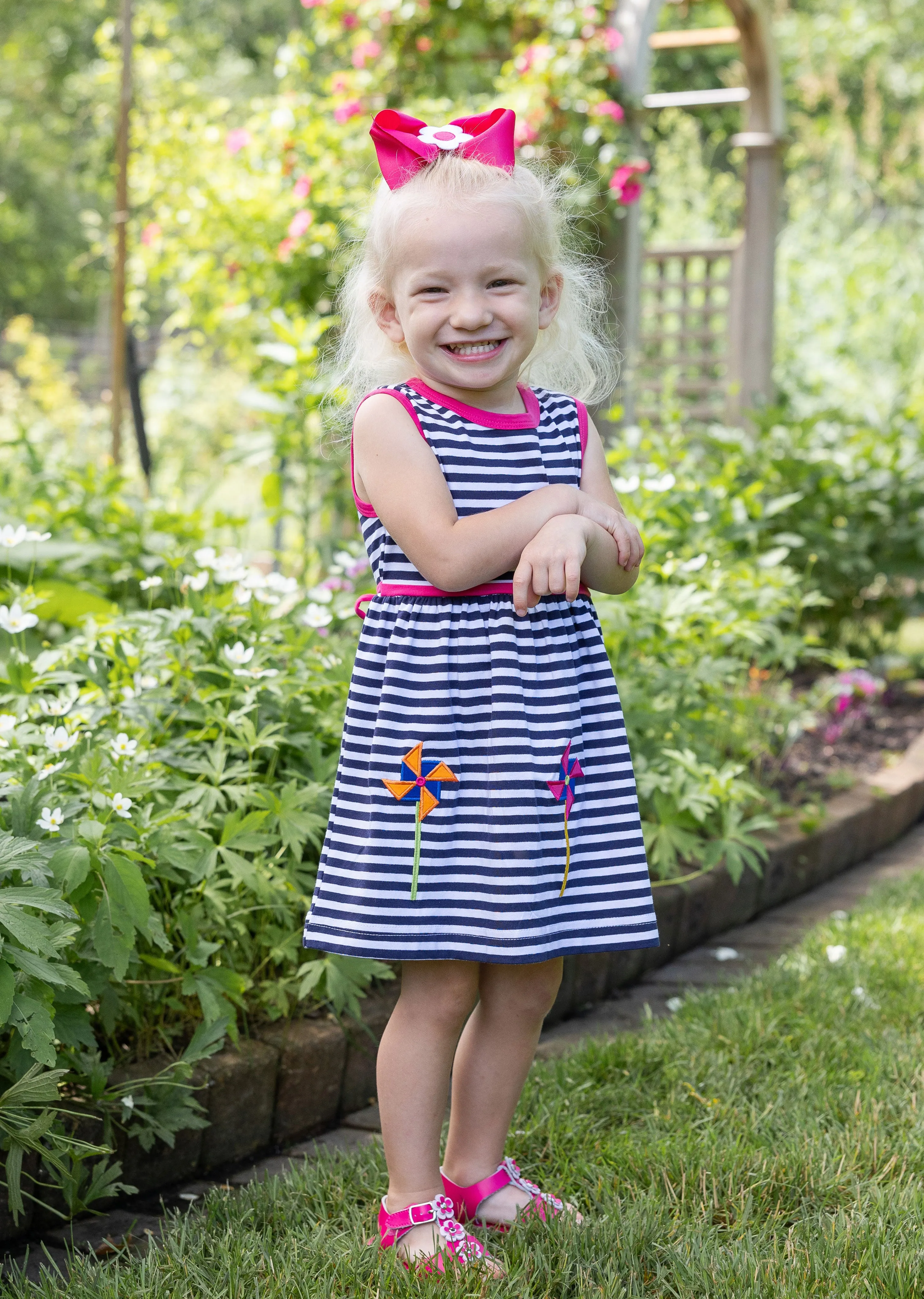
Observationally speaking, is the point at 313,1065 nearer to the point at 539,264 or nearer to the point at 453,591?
the point at 453,591

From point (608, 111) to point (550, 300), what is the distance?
3662 mm

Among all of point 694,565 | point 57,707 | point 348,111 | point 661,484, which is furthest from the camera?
point 348,111

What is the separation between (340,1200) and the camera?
68.1 inches

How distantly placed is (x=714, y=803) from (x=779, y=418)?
2.79 meters

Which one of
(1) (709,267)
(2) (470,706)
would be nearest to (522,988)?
(2) (470,706)

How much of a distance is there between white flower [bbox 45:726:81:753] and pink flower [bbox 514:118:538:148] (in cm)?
363

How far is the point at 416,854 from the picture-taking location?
1540 millimetres

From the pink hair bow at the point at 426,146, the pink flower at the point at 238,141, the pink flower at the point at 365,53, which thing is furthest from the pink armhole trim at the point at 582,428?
the pink flower at the point at 365,53

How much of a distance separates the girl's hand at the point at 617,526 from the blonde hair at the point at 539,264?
290 mm

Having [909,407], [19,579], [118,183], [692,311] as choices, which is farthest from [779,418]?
[692,311]

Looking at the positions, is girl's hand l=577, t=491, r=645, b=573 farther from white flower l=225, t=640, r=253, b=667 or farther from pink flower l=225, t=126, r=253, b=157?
pink flower l=225, t=126, r=253, b=157

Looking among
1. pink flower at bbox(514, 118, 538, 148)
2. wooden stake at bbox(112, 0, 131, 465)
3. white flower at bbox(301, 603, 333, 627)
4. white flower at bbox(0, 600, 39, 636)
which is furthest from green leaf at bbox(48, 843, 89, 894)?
pink flower at bbox(514, 118, 538, 148)

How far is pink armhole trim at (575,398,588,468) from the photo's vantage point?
1.73m

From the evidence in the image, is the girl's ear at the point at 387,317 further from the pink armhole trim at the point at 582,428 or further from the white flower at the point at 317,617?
the white flower at the point at 317,617
